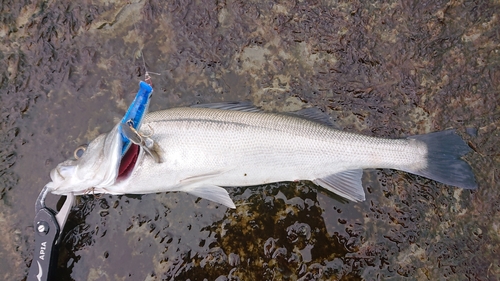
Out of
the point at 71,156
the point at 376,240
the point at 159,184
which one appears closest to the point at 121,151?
the point at 159,184

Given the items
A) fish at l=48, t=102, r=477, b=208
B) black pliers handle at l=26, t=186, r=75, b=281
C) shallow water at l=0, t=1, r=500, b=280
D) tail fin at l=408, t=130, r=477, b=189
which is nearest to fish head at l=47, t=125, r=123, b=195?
fish at l=48, t=102, r=477, b=208

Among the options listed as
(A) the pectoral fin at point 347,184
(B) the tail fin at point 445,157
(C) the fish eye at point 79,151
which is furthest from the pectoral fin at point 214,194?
(B) the tail fin at point 445,157

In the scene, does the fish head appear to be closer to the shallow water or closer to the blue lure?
the blue lure

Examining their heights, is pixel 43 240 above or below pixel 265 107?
below

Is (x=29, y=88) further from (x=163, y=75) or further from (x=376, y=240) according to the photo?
(x=376, y=240)

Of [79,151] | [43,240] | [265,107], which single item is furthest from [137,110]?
[43,240]

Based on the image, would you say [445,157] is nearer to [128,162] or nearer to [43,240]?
[128,162]

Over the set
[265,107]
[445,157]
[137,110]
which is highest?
[137,110]
